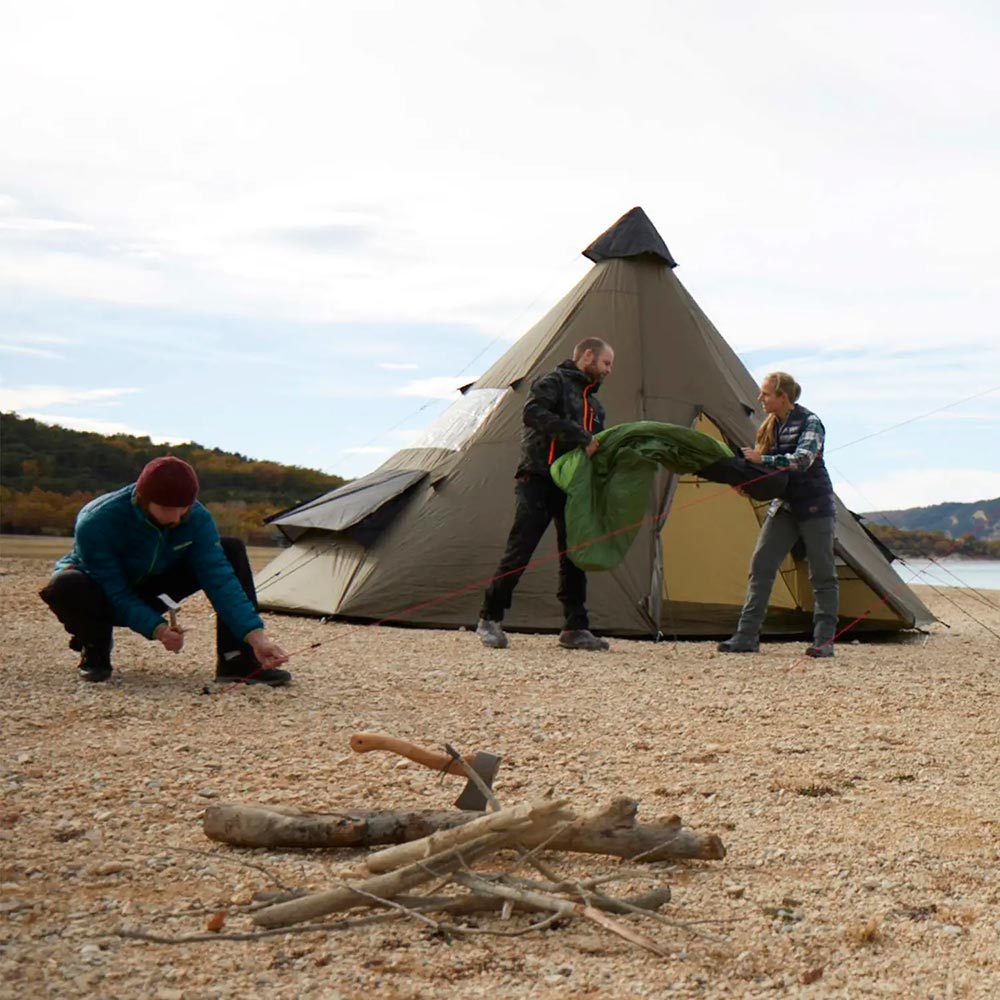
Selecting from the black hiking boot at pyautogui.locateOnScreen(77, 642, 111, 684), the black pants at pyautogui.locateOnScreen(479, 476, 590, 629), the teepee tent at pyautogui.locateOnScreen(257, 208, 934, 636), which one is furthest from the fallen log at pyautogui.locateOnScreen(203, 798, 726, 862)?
the teepee tent at pyautogui.locateOnScreen(257, 208, 934, 636)

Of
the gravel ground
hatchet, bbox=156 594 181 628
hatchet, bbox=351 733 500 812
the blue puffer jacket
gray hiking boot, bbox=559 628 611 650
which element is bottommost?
the gravel ground

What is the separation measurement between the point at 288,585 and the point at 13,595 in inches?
122

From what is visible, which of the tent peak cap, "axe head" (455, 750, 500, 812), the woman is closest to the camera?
"axe head" (455, 750, 500, 812)

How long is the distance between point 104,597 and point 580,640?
10.2ft

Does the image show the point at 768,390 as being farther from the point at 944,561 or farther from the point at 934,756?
the point at 934,756

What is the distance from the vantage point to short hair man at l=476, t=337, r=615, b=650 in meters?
7.57

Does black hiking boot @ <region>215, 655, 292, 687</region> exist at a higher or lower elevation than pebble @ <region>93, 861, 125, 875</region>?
higher

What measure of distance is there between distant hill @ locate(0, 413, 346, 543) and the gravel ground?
1308 cm

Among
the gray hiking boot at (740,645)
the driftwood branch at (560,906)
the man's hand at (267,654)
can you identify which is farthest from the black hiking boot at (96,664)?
the gray hiking boot at (740,645)

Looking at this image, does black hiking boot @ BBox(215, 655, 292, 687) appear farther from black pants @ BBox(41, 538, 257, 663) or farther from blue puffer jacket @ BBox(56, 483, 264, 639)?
blue puffer jacket @ BBox(56, 483, 264, 639)

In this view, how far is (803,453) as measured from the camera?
7.37 meters

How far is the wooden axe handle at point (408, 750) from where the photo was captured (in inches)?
130

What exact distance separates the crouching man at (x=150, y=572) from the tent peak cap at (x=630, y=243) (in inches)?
192

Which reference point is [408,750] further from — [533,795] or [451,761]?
[533,795]
